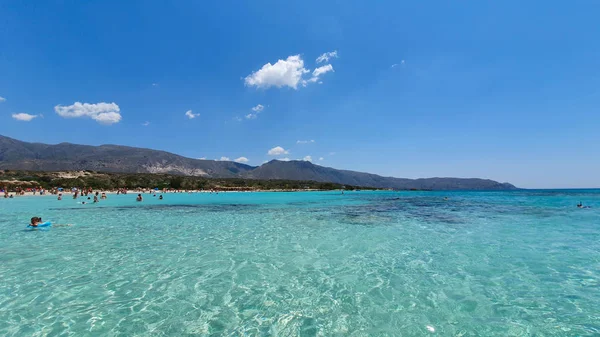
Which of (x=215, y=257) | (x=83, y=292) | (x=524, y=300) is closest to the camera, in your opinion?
(x=524, y=300)

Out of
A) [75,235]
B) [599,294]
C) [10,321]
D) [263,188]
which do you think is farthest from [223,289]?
[263,188]

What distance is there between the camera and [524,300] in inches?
303

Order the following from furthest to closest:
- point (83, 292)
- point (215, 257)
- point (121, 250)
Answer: point (121, 250) → point (215, 257) → point (83, 292)

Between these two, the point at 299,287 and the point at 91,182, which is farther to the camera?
the point at 91,182

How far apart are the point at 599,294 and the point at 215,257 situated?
498 inches

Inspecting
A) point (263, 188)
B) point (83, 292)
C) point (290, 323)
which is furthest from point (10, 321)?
point (263, 188)

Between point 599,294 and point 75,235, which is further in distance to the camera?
point 75,235

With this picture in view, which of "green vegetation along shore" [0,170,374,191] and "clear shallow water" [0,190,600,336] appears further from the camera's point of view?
"green vegetation along shore" [0,170,374,191]

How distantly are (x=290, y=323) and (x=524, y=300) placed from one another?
20.8ft

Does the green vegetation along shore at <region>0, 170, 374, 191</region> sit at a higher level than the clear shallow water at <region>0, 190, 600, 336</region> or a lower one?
higher

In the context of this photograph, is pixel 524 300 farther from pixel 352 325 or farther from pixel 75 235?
pixel 75 235

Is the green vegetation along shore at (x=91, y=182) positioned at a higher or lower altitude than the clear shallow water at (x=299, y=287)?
higher

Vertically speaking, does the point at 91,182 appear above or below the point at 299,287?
above

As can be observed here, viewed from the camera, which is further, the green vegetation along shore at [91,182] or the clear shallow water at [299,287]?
the green vegetation along shore at [91,182]
